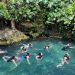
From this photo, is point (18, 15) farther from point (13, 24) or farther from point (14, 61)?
point (14, 61)

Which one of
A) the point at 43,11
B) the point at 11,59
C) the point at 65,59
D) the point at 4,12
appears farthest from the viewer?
the point at 43,11

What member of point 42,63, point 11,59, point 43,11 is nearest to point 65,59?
point 42,63

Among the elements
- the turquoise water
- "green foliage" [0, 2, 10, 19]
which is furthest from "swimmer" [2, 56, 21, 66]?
"green foliage" [0, 2, 10, 19]

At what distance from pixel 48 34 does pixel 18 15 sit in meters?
4.24

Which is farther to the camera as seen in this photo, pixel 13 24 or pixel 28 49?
pixel 13 24

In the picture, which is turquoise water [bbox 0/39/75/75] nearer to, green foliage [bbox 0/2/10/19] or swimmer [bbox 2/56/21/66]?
swimmer [bbox 2/56/21/66]

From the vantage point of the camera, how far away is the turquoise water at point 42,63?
2802 centimetres

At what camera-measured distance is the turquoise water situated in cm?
2802

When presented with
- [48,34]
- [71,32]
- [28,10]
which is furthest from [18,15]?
[71,32]

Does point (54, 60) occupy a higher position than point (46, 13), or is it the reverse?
point (46, 13)

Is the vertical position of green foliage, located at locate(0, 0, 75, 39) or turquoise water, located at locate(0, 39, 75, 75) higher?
green foliage, located at locate(0, 0, 75, 39)

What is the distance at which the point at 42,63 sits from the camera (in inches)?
1177

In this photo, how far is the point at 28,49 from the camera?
3325cm

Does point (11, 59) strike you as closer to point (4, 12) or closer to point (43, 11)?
point (4, 12)
